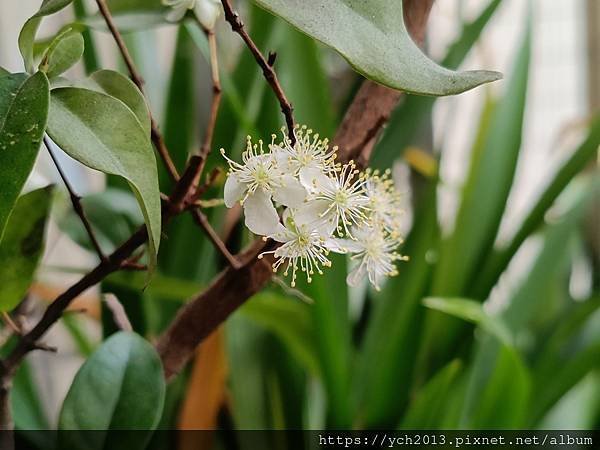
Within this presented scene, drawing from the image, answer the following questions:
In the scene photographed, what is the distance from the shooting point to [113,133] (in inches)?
9.0

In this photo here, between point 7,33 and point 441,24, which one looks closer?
point 7,33

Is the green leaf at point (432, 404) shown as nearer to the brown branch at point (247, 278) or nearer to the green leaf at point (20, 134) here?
the brown branch at point (247, 278)

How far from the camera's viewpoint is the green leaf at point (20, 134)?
207 millimetres

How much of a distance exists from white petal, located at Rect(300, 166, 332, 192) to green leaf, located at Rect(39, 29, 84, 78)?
10 cm

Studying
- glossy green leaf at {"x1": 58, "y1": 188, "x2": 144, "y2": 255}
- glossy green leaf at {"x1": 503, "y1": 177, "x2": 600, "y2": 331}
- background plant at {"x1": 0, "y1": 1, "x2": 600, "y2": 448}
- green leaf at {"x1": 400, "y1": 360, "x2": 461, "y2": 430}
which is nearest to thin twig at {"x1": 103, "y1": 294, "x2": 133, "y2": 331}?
background plant at {"x1": 0, "y1": 1, "x2": 600, "y2": 448}

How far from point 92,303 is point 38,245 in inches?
15.0

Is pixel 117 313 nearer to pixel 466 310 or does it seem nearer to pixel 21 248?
pixel 21 248

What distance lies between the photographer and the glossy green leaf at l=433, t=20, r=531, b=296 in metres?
0.58

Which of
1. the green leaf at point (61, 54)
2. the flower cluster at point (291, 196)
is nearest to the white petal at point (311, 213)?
the flower cluster at point (291, 196)

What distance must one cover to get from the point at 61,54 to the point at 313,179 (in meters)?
0.10

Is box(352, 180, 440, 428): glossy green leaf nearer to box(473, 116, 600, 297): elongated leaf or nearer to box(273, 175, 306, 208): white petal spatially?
box(473, 116, 600, 297): elongated leaf

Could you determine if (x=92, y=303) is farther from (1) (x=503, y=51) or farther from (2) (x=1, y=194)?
(1) (x=503, y=51)

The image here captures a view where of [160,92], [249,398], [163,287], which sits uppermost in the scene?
[160,92]

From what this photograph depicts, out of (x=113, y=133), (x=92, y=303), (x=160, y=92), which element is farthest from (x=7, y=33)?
(x=113, y=133)
